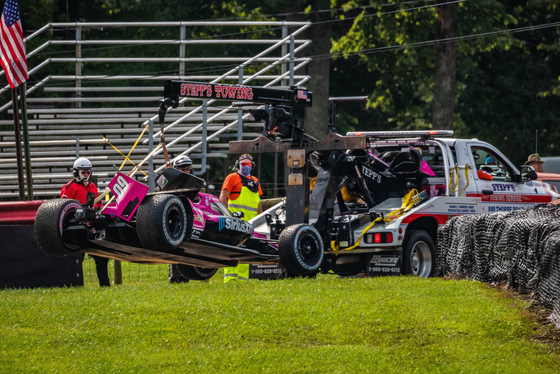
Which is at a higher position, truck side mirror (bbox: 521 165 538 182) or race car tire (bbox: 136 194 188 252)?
truck side mirror (bbox: 521 165 538 182)

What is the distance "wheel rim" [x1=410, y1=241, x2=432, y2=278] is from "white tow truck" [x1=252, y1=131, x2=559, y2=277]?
15mm

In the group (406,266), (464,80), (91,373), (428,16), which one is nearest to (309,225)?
(406,266)

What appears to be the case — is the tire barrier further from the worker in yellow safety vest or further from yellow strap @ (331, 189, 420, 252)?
the worker in yellow safety vest

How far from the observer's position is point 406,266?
16.0 m

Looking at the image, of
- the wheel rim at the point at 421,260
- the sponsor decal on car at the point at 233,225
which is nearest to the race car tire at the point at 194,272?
the sponsor decal on car at the point at 233,225

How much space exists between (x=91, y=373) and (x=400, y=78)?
2976 cm

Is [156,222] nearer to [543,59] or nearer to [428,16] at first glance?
[428,16]

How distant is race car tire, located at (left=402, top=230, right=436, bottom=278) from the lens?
16.0 meters

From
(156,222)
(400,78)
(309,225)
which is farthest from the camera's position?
(400,78)

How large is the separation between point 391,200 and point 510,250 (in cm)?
406

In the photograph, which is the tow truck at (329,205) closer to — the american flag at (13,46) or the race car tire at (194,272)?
the race car tire at (194,272)

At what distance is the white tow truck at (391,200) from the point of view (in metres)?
15.4

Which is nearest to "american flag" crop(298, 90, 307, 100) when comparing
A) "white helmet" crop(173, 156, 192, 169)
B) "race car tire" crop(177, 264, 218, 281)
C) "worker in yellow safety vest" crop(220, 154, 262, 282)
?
"worker in yellow safety vest" crop(220, 154, 262, 282)

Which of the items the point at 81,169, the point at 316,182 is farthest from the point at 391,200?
the point at 81,169
